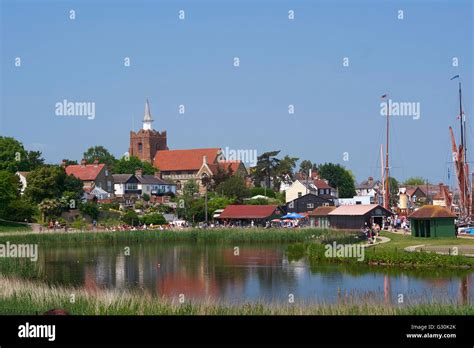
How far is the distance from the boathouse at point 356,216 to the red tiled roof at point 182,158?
66109mm

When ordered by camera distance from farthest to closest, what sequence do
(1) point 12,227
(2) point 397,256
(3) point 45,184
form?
(3) point 45,184 → (1) point 12,227 → (2) point 397,256

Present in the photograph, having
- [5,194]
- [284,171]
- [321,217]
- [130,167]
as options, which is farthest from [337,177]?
[5,194]

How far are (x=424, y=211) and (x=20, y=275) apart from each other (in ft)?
95.2

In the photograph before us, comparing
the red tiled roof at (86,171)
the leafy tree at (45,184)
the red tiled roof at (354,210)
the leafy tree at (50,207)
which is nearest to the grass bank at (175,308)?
the red tiled roof at (354,210)

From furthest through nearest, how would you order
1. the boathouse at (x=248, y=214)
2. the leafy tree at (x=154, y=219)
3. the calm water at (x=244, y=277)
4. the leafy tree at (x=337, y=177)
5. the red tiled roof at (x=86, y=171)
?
the leafy tree at (x=337, y=177) → the red tiled roof at (x=86, y=171) → the boathouse at (x=248, y=214) → the leafy tree at (x=154, y=219) → the calm water at (x=244, y=277)

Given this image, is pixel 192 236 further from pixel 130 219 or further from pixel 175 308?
pixel 175 308

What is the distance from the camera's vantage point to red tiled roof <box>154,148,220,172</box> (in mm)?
137500

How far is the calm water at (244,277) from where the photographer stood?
30.1 meters

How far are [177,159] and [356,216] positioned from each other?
76.3 m

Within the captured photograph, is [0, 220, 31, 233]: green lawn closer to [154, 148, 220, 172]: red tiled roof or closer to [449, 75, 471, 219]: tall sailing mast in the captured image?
[449, 75, 471, 219]: tall sailing mast

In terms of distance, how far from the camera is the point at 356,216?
6950 cm

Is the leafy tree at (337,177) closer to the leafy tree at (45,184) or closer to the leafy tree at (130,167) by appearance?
the leafy tree at (130,167)
